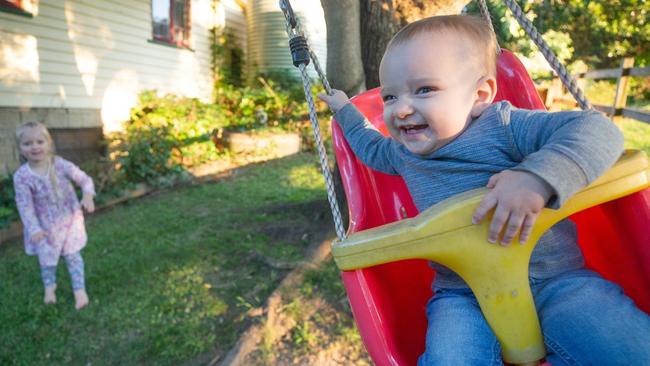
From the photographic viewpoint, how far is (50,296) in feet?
11.3

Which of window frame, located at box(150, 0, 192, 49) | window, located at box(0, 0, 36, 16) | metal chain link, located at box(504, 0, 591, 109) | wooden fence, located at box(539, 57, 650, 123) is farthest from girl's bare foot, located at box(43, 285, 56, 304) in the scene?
window frame, located at box(150, 0, 192, 49)

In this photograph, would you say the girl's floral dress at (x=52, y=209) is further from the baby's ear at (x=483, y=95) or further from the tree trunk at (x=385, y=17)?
the baby's ear at (x=483, y=95)

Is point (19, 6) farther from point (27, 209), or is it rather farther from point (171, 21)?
point (27, 209)

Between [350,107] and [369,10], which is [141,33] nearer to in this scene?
[369,10]

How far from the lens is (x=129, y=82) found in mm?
8148

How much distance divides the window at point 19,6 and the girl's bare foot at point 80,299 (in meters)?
4.21

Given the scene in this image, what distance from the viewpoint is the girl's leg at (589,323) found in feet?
3.80

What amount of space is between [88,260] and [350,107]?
3257mm

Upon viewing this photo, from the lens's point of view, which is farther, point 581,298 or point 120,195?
point 120,195

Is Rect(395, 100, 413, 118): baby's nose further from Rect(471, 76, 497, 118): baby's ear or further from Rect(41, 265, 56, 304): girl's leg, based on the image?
Rect(41, 265, 56, 304): girl's leg

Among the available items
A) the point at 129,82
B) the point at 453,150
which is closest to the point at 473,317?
the point at 453,150

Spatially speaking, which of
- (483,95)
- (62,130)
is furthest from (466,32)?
(62,130)

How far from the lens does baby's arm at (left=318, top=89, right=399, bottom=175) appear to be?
173 cm

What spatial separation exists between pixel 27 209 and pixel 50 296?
62 cm
